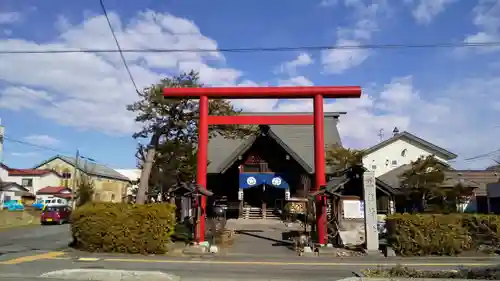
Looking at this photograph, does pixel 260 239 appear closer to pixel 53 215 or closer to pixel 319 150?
pixel 319 150

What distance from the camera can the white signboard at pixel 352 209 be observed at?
2070 cm

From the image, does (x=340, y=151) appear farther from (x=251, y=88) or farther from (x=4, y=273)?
(x=4, y=273)

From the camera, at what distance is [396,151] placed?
49781 millimetres

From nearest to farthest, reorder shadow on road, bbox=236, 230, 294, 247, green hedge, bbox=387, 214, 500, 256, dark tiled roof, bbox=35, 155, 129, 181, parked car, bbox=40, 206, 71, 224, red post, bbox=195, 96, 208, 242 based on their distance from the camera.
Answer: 1. green hedge, bbox=387, 214, 500, 256
2. red post, bbox=195, 96, 208, 242
3. shadow on road, bbox=236, 230, 294, 247
4. parked car, bbox=40, 206, 71, 224
5. dark tiled roof, bbox=35, 155, 129, 181

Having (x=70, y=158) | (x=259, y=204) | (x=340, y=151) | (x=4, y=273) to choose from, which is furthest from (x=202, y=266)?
(x=70, y=158)

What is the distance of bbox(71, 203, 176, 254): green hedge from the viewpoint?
1639cm

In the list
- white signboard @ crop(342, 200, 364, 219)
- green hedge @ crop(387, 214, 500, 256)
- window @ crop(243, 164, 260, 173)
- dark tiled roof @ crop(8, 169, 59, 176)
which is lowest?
green hedge @ crop(387, 214, 500, 256)

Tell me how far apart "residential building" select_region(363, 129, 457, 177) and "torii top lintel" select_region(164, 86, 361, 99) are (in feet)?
101

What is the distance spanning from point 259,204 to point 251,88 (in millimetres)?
14666

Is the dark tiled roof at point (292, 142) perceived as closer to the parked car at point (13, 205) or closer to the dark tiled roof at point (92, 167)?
the parked car at point (13, 205)

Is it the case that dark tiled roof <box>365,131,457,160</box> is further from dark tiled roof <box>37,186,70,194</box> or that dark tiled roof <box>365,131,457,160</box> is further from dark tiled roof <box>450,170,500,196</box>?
dark tiled roof <box>37,186,70,194</box>

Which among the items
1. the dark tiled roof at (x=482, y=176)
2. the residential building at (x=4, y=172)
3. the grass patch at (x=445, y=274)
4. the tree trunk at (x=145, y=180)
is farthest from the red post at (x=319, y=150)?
the residential building at (x=4, y=172)

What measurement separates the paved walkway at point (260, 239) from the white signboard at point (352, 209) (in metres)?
3.26

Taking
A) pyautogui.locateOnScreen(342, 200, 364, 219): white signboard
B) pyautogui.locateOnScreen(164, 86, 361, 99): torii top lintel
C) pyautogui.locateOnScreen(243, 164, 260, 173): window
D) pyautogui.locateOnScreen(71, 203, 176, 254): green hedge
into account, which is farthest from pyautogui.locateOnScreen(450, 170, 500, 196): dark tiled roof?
pyautogui.locateOnScreen(71, 203, 176, 254): green hedge
